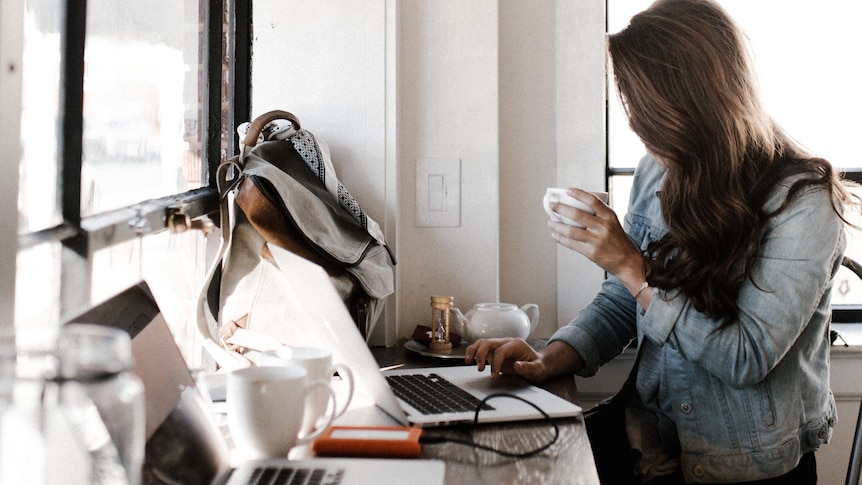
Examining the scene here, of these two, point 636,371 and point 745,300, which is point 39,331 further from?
point 636,371

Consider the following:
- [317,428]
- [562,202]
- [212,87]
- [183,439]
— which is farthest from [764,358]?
[212,87]

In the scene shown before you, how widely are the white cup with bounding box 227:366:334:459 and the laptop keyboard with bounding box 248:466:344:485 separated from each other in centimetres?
4

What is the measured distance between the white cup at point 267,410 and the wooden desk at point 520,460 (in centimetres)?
17

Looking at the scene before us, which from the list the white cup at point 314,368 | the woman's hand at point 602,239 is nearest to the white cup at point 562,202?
the woman's hand at point 602,239

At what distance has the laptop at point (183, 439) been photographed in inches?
30.0

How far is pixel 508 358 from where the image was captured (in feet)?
4.75

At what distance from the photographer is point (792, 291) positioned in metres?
1.34

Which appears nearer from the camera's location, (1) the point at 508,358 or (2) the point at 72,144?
(2) the point at 72,144

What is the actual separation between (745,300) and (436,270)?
914 mm

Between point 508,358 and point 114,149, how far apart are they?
746mm

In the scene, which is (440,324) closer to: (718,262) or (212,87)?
(718,262)

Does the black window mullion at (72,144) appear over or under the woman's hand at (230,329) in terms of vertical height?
over

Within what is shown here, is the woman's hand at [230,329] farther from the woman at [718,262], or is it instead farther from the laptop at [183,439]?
the laptop at [183,439]

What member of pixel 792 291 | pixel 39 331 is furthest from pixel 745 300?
pixel 39 331
